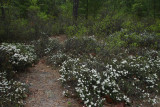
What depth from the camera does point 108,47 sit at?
7605 mm

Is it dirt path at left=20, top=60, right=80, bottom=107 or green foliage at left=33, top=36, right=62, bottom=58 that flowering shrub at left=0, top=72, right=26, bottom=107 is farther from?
green foliage at left=33, top=36, right=62, bottom=58

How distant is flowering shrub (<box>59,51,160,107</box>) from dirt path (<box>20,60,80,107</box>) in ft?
1.48

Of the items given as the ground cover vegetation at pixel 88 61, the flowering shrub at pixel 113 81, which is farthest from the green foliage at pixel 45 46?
the flowering shrub at pixel 113 81

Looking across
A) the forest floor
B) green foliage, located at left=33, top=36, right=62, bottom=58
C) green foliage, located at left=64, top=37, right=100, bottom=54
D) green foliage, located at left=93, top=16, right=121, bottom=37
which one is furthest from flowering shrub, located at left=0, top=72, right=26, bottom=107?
green foliage, located at left=93, top=16, right=121, bottom=37

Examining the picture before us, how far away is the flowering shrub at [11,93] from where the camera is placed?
14.4 ft

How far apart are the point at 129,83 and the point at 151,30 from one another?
6810 millimetres

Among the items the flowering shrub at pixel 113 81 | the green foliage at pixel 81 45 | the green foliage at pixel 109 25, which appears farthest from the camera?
the green foliage at pixel 109 25

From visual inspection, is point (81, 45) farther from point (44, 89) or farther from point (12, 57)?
point (12, 57)

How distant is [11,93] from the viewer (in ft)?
15.7

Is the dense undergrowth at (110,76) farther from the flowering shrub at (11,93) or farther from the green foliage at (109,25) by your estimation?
the green foliage at (109,25)

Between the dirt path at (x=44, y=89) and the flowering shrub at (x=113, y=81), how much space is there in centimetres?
45

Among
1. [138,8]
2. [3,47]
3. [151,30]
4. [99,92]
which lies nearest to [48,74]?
[3,47]

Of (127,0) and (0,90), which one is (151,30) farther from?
(0,90)

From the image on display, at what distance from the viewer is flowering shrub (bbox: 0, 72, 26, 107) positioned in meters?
4.39
